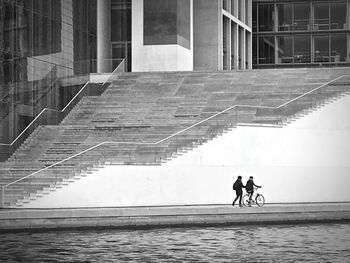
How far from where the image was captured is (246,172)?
3353 cm

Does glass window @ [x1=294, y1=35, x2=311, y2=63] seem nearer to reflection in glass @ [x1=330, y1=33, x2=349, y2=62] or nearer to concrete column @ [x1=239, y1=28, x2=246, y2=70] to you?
reflection in glass @ [x1=330, y1=33, x2=349, y2=62]

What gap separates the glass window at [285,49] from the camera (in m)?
71.0

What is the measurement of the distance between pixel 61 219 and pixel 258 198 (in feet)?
27.9

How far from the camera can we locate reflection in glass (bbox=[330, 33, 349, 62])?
70.6m

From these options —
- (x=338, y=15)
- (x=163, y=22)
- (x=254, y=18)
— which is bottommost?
(x=163, y=22)

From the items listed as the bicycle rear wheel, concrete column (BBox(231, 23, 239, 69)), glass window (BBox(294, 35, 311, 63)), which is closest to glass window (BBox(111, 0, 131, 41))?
concrete column (BBox(231, 23, 239, 69))

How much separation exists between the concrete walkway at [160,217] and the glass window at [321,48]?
43.4 m

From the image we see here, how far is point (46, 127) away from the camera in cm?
3741

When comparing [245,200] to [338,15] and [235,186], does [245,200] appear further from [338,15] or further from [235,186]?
[338,15]

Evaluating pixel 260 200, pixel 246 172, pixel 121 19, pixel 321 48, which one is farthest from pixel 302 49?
pixel 260 200

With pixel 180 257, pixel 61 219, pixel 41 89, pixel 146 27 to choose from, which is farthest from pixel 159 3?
pixel 180 257

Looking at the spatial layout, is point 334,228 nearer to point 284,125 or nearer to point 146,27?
point 284,125

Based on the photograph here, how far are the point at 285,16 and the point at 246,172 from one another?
4054cm

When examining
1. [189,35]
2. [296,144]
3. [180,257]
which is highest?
[189,35]
